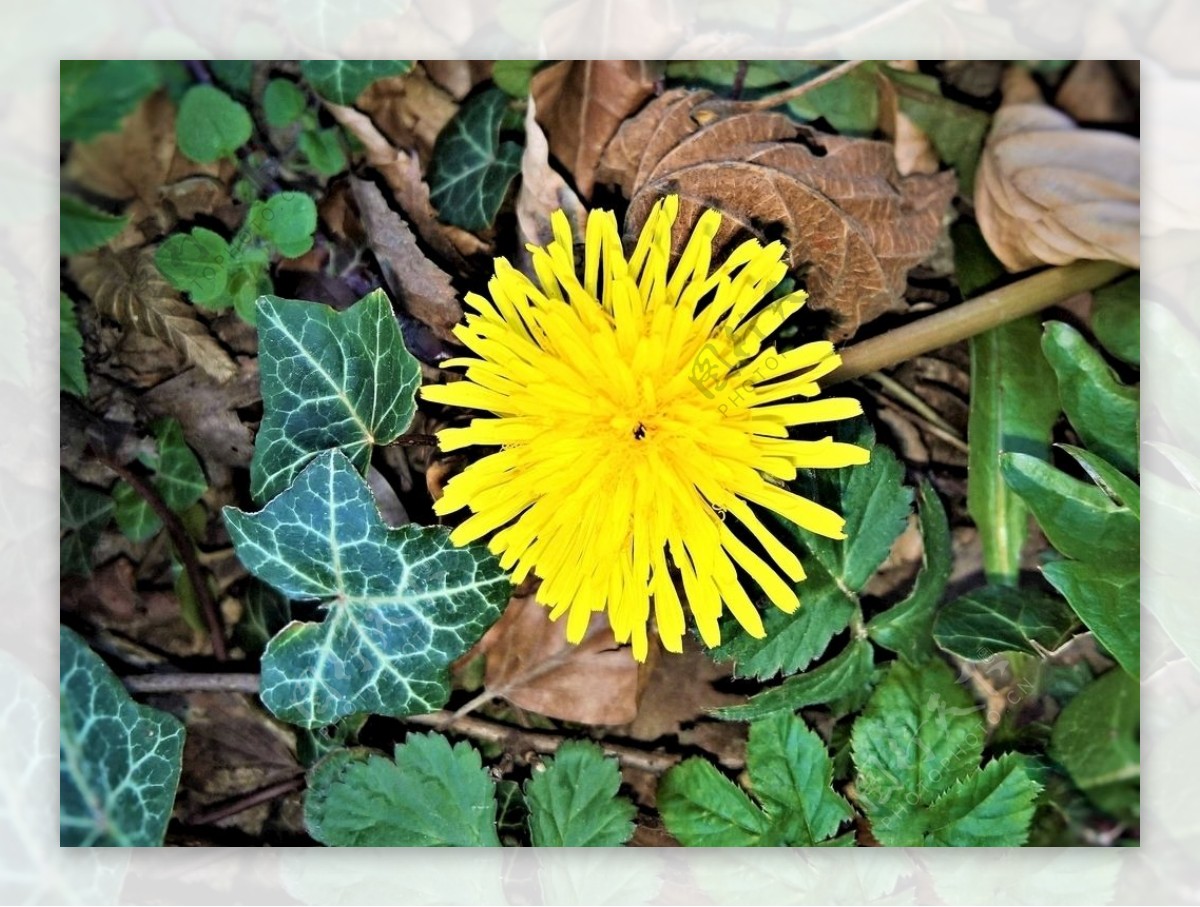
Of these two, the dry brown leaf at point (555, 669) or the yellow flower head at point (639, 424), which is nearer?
the yellow flower head at point (639, 424)

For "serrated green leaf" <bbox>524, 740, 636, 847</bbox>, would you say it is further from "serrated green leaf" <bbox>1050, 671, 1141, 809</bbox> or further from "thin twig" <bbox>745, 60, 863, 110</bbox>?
"thin twig" <bbox>745, 60, 863, 110</bbox>

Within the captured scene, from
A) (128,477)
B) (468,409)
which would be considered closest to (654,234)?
(468,409)

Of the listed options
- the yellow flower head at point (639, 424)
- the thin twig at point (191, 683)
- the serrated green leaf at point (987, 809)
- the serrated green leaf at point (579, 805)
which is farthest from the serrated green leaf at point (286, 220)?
→ the serrated green leaf at point (987, 809)

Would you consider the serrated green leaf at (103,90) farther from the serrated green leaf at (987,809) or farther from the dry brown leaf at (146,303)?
the serrated green leaf at (987,809)

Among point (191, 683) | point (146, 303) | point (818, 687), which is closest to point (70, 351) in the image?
point (146, 303)

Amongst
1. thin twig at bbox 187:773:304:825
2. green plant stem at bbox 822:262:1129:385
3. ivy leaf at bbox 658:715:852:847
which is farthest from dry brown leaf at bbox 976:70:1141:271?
thin twig at bbox 187:773:304:825

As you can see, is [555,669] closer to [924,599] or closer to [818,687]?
[818,687]
